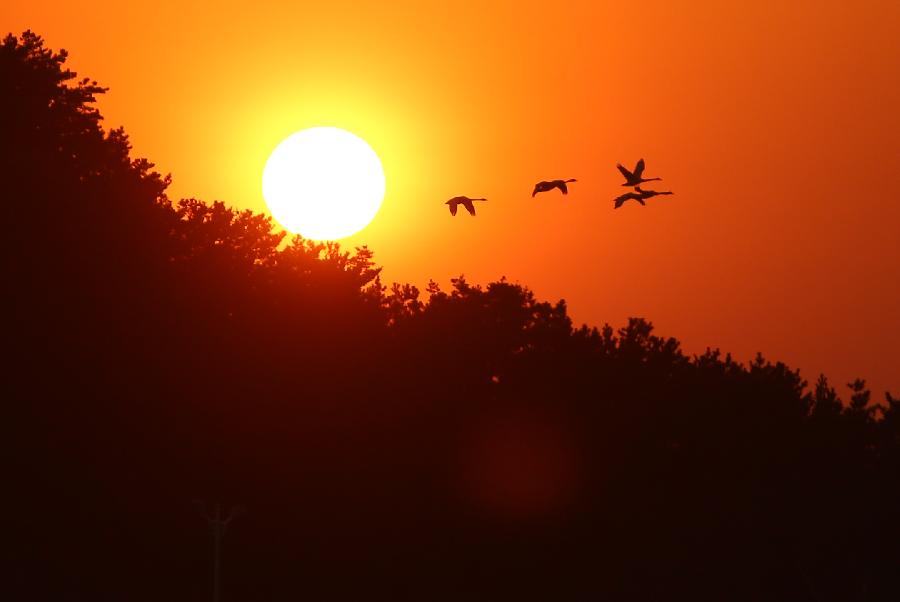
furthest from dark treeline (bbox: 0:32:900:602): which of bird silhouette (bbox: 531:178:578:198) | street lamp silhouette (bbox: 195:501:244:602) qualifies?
bird silhouette (bbox: 531:178:578:198)

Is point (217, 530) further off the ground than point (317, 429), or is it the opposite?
point (317, 429)

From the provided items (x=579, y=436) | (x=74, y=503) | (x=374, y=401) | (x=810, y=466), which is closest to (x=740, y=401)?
(x=810, y=466)

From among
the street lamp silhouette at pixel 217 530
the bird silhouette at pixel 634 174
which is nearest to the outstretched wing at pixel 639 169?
the bird silhouette at pixel 634 174

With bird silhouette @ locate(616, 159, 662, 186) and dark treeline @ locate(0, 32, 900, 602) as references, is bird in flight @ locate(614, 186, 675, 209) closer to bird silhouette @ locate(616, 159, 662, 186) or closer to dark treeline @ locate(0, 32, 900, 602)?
bird silhouette @ locate(616, 159, 662, 186)

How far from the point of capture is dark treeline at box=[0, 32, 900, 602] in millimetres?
53438

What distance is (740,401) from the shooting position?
77.3 meters

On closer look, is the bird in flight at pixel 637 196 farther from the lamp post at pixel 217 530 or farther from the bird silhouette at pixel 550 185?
the lamp post at pixel 217 530

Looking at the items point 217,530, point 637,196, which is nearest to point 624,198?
point 637,196

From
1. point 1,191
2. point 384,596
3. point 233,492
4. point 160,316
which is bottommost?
point 384,596

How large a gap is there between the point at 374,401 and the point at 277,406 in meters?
4.40

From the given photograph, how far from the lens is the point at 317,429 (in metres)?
58.0

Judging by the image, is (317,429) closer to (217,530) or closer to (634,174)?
(217,530)

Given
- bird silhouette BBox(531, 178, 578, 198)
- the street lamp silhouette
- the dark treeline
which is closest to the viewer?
bird silhouette BBox(531, 178, 578, 198)

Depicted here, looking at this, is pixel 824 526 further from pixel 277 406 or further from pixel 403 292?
pixel 277 406
